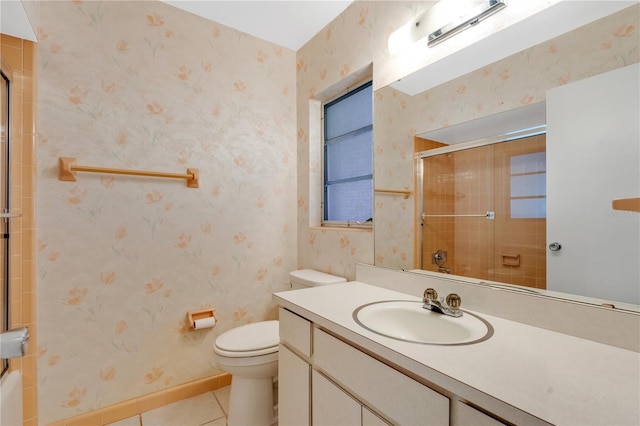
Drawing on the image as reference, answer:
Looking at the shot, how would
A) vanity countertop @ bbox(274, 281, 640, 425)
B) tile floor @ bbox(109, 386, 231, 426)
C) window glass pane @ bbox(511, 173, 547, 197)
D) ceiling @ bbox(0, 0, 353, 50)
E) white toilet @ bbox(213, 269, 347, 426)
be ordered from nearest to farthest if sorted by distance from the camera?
vanity countertop @ bbox(274, 281, 640, 425) → window glass pane @ bbox(511, 173, 547, 197) → white toilet @ bbox(213, 269, 347, 426) → tile floor @ bbox(109, 386, 231, 426) → ceiling @ bbox(0, 0, 353, 50)

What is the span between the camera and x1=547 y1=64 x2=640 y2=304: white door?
2.57 feet

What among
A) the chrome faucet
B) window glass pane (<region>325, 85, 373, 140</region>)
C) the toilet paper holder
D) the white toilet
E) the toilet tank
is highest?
window glass pane (<region>325, 85, 373, 140</region>)

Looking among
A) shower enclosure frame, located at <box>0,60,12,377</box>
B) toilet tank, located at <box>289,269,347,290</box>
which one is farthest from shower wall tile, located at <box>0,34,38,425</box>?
toilet tank, located at <box>289,269,347,290</box>

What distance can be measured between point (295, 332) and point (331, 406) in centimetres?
29

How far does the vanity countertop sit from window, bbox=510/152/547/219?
1.21ft

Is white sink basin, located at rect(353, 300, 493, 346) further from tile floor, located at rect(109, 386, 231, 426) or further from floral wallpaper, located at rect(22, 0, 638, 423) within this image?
tile floor, located at rect(109, 386, 231, 426)

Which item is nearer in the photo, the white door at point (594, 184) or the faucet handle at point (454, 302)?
the white door at point (594, 184)

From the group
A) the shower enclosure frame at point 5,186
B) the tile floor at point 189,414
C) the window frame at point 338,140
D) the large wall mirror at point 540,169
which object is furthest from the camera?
the window frame at point 338,140

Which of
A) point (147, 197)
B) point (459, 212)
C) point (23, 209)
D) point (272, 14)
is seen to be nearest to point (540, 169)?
point (459, 212)

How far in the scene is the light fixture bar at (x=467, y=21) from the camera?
109 centimetres

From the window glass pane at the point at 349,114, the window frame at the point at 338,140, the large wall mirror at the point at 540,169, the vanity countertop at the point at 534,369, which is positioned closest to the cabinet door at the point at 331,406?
the vanity countertop at the point at 534,369

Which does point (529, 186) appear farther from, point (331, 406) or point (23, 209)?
point (23, 209)

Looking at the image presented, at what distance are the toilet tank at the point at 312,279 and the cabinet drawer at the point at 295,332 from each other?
0.51 meters

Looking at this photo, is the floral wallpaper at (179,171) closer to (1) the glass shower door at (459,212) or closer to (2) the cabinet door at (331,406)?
(1) the glass shower door at (459,212)
